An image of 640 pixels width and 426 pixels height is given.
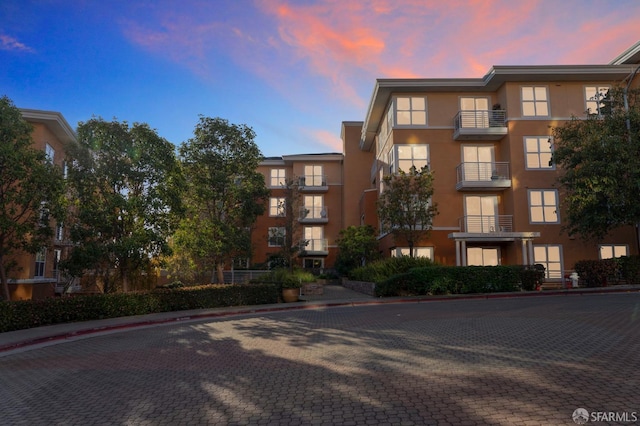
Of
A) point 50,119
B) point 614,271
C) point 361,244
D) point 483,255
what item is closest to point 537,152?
point 483,255

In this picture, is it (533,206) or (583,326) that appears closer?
(583,326)

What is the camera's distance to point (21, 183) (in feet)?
50.5

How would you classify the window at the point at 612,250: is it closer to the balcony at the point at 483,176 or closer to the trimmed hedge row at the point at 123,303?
the balcony at the point at 483,176

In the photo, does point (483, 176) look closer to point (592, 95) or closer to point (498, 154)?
point (498, 154)

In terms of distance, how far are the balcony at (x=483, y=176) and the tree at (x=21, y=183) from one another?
70.0 ft

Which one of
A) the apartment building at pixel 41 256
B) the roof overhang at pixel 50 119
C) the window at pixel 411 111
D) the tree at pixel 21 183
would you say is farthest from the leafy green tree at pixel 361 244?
the tree at pixel 21 183

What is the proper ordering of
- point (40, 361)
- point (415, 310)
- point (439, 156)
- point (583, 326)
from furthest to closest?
point (439, 156)
point (415, 310)
point (583, 326)
point (40, 361)

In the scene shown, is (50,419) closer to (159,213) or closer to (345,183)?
(159,213)

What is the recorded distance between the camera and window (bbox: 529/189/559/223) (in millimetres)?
26938

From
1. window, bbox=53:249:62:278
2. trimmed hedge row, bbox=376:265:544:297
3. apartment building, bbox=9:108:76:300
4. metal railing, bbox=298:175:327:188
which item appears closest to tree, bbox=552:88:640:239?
trimmed hedge row, bbox=376:265:544:297

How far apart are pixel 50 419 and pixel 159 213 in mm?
Result: 13619

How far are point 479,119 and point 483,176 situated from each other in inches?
141

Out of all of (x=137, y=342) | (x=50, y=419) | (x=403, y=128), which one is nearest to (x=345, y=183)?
(x=403, y=128)

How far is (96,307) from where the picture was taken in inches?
600
